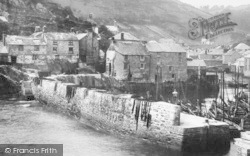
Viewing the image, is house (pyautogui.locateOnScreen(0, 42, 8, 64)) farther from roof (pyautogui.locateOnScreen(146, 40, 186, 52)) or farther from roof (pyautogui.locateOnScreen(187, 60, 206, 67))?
roof (pyautogui.locateOnScreen(187, 60, 206, 67))

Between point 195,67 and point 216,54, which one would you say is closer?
point 195,67

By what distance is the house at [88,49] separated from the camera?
70.0 m

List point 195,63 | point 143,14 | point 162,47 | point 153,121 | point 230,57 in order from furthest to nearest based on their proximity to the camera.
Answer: point 143,14
point 230,57
point 195,63
point 162,47
point 153,121

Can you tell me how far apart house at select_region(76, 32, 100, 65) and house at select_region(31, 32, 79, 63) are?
1.93m

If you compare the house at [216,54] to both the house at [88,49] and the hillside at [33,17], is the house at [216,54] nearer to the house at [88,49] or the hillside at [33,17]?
the hillside at [33,17]

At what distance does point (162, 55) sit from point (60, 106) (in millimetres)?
28482

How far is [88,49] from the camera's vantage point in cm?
7050

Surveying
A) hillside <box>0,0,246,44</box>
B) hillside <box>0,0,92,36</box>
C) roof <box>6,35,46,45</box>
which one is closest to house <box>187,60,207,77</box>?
hillside <box>0,0,246,44</box>

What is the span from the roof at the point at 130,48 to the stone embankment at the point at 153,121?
2385 cm

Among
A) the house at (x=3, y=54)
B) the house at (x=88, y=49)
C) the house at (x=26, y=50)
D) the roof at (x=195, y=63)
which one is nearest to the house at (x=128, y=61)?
the house at (x=88, y=49)

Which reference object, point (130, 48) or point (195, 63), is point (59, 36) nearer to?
point (130, 48)

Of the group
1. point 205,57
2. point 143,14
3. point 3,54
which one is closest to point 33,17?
point 3,54

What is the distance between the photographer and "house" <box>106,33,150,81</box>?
61.7 meters

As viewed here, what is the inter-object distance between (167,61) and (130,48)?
7899 mm
